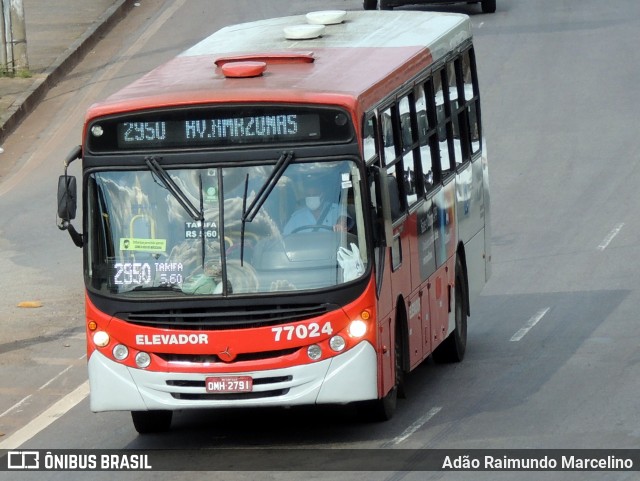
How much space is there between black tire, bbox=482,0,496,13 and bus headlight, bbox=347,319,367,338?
23943 mm

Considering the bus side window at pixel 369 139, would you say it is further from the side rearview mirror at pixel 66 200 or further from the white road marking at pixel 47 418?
the white road marking at pixel 47 418

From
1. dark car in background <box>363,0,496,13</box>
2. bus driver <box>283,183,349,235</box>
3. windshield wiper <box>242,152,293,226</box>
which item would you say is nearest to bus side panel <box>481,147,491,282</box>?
bus driver <box>283,183,349,235</box>

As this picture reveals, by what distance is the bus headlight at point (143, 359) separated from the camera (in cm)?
1172

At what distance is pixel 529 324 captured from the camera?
17.2 metres

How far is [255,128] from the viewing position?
38.3 ft

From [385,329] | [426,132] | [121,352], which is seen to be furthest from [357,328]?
[426,132]

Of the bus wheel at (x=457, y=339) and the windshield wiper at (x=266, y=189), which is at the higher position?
the windshield wiper at (x=266, y=189)

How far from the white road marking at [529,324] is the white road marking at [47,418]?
4386 mm

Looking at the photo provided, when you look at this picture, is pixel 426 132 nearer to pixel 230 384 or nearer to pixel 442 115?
pixel 442 115

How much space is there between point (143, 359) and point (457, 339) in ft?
14.9

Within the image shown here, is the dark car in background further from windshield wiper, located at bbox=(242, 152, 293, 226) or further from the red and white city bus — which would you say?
windshield wiper, located at bbox=(242, 152, 293, 226)

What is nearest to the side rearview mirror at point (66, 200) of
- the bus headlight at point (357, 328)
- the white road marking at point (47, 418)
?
the white road marking at point (47, 418)

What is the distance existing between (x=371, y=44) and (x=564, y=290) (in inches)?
230

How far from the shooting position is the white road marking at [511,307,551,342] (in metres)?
16.6
